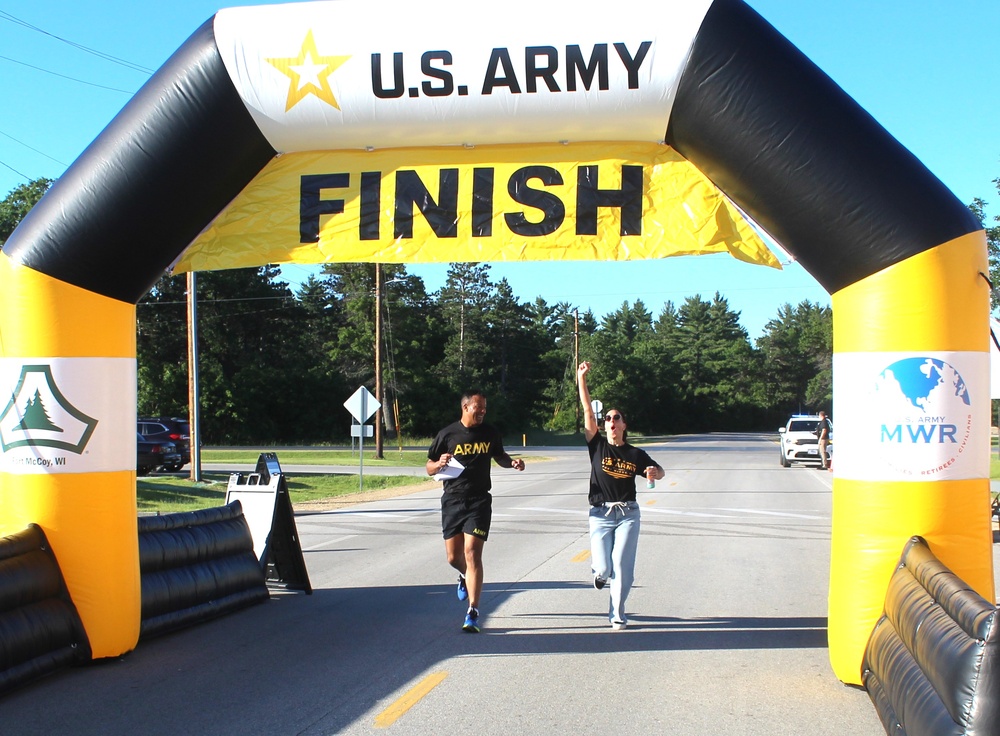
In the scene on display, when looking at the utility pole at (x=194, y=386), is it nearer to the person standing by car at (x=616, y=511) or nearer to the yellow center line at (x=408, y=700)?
the person standing by car at (x=616, y=511)

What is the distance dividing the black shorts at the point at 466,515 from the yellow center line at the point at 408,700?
5.07ft

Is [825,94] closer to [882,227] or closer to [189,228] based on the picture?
[882,227]

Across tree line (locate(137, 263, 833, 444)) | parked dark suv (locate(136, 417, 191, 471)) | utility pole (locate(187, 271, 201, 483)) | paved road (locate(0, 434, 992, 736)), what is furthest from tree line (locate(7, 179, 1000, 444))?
paved road (locate(0, 434, 992, 736))

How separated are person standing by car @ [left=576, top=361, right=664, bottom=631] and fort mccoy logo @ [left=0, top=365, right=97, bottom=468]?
3812 millimetres

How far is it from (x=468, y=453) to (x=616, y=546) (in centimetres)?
141

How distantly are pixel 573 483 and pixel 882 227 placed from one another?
1999 cm

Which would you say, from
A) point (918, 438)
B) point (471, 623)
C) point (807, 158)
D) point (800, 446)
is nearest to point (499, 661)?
point (471, 623)

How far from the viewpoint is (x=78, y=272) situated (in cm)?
682

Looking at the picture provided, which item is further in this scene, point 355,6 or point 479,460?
point 479,460

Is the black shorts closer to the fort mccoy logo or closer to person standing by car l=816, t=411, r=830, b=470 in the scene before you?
the fort mccoy logo

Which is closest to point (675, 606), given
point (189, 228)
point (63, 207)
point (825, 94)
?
point (825, 94)

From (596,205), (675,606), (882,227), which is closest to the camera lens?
(882,227)

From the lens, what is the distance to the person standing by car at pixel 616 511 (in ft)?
25.5

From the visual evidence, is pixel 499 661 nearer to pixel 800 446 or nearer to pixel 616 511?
pixel 616 511
